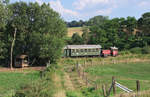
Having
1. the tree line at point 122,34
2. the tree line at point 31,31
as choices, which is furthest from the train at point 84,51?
the tree line at point 122,34

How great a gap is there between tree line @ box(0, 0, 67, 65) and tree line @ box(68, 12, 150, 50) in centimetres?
2099


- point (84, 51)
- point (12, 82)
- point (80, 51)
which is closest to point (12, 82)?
point (12, 82)

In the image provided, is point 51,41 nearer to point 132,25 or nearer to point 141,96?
point 141,96

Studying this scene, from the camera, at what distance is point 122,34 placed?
56562 mm

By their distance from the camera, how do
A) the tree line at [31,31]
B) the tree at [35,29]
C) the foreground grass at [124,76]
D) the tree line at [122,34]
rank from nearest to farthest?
the foreground grass at [124,76] < the tree line at [31,31] < the tree at [35,29] < the tree line at [122,34]

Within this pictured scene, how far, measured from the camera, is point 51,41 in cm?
3394

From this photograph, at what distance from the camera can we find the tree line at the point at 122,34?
178 ft

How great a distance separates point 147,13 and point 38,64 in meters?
43.5

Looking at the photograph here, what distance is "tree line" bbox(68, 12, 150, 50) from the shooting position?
178 ft

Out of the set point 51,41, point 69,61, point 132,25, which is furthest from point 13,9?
point 132,25

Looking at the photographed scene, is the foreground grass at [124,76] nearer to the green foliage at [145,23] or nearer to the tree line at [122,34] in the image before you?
the tree line at [122,34]

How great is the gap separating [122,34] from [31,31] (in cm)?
3303

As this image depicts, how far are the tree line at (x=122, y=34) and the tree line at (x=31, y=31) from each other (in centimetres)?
2099

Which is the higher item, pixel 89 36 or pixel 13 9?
pixel 13 9
